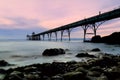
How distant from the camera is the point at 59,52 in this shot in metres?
25.4

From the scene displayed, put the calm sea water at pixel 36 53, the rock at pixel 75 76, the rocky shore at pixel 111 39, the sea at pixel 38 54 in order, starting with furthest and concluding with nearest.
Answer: the rocky shore at pixel 111 39 < the calm sea water at pixel 36 53 < the sea at pixel 38 54 < the rock at pixel 75 76

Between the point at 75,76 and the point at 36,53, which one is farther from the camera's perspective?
the point at 36,53

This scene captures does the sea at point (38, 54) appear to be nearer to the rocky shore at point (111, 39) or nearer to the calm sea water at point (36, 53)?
the calm sea water at point (36, 53)

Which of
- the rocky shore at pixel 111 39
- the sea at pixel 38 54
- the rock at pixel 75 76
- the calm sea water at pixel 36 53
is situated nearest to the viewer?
the rock at pixel 75 76

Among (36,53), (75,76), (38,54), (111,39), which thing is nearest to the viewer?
(75,76)

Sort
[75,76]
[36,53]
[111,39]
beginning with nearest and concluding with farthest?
[75,76]
[36,53]
[111,39]

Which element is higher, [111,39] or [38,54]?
[111,39]

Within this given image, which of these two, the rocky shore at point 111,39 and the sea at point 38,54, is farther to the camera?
the rocky shore at point 111,39

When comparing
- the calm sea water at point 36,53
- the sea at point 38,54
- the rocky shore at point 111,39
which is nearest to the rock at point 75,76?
the sea at point 38,54

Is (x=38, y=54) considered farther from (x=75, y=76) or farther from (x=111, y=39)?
(x=111, y=39)

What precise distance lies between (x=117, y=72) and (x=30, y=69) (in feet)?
15.7

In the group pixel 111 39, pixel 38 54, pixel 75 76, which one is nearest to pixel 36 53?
pixel 38 54

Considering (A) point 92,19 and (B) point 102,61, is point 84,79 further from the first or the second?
(A) point 92,19

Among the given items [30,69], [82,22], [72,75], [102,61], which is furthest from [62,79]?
[82,22]
